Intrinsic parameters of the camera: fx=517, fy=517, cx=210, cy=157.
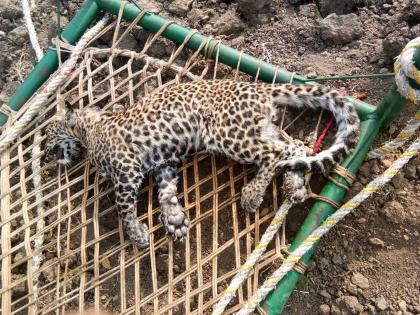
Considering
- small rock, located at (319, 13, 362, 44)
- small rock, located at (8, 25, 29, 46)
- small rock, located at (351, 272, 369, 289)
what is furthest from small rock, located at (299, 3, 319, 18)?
small rock, located at (8, 25, 29, 46)

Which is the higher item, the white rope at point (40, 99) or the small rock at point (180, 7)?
the small rock at point (180, 7)

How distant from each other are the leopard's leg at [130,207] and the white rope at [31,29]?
68.1 inches

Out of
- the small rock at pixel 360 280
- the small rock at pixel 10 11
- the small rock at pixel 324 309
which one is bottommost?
the small rock at pixel 324 309

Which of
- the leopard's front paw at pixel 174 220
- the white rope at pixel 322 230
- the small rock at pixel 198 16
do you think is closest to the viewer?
the white rope at pixel 322 230

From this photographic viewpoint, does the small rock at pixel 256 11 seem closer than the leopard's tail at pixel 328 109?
No

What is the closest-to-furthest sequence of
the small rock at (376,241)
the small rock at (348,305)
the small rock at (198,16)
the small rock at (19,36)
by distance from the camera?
the small rock at (348,305)
the small rock at (376,241)
the small rock at (198,16)
the small rock at (19,36)

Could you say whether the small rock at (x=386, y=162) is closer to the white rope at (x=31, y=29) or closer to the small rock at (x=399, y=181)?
the small rock at (x=399, y=181)

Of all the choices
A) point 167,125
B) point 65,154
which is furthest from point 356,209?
point 65,154

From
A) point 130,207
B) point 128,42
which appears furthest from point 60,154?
point 128,42

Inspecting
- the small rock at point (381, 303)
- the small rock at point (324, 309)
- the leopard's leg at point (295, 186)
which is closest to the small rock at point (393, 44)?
the leopard's leg at point (295, 186)

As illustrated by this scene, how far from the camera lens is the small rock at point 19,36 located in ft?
16.3

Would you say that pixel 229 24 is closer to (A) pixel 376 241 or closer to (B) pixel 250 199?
(B) pixel 250 199

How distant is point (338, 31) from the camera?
A: 4.12 metres

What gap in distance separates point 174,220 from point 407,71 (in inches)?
67.9
